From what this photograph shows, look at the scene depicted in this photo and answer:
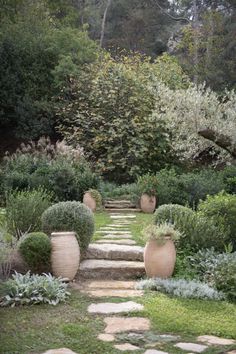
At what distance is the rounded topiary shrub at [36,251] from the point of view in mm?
5188

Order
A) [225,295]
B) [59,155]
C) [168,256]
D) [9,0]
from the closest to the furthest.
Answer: [225,295]
[168,256]
[59,155]
[9,0]

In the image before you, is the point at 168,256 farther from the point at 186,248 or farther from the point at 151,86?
the point at 151,86

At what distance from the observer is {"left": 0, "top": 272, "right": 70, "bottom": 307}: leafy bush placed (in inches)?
179

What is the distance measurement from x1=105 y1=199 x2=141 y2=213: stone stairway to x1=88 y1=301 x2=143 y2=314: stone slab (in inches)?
284

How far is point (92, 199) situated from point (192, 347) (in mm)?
7990

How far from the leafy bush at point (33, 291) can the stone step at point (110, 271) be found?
876mm

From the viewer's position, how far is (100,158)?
15.5 meters

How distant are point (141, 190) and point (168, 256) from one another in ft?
20.7

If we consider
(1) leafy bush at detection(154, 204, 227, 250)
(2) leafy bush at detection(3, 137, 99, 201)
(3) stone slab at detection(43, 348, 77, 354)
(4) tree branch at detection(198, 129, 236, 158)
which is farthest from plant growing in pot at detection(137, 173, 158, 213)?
(3) stone slab at detection(43, 348, 77, 354)

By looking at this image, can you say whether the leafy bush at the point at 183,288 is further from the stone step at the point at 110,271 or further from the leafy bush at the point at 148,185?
the leafy bush at the point at 148,185

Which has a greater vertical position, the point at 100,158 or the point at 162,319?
the point at 100,158

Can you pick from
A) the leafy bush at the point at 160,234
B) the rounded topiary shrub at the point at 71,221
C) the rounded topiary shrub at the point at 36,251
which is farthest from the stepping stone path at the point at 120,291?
the leafy bush at the point at 160,234

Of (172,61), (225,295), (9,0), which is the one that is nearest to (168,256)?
(225,295)

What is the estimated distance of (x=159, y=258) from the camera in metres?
5.43
